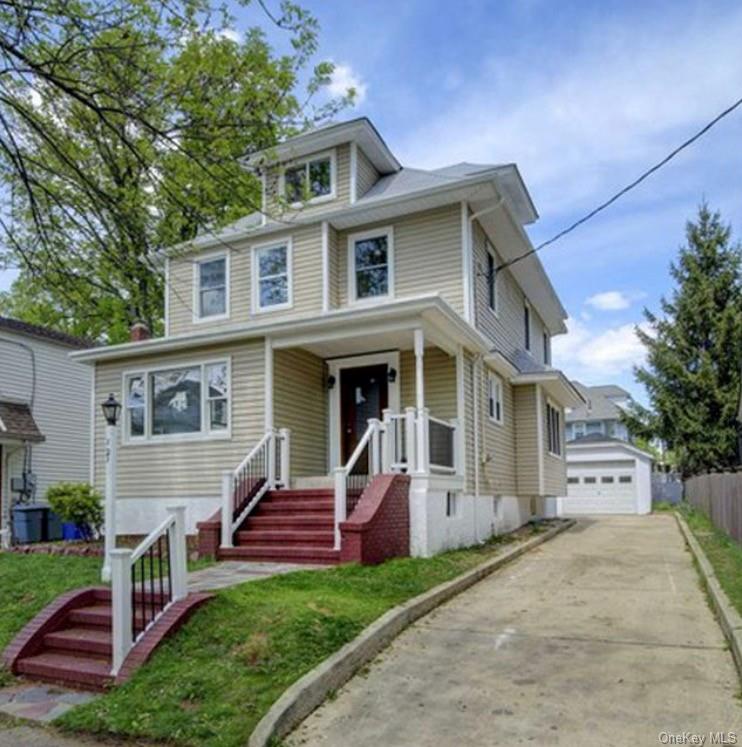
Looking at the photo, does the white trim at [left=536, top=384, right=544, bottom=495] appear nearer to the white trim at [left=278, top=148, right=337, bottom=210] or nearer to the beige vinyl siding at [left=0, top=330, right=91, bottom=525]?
the white trim at [left=278, top=148, right=337, bottom=210]

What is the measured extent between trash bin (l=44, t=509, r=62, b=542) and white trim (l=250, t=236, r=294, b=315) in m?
6.63

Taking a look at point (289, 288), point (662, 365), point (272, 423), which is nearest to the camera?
point (272, 423)

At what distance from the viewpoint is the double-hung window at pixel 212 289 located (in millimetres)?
14930

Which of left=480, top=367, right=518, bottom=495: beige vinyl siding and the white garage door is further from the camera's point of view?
the white garage door

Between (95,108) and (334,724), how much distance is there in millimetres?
4801

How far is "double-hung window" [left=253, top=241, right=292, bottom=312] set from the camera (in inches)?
560

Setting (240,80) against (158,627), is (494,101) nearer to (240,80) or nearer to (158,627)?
(240,80)

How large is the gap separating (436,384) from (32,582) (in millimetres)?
7151

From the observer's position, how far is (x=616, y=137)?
10.3m

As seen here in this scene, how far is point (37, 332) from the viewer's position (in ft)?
64.0

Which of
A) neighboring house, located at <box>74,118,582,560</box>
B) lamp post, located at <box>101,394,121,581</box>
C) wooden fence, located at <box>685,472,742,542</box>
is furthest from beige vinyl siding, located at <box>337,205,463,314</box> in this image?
lamp post, located at <box>101,394,121,581</box>

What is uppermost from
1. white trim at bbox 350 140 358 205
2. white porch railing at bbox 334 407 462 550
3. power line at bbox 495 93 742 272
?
white trim at bbox 350 140 358 205

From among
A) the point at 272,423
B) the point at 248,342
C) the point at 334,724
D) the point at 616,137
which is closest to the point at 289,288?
the point at 248,342

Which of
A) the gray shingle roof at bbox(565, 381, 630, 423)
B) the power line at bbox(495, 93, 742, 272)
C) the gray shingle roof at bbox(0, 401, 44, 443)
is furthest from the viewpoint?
the gray shingle roof at bbox(565, 381, 630, 423)
